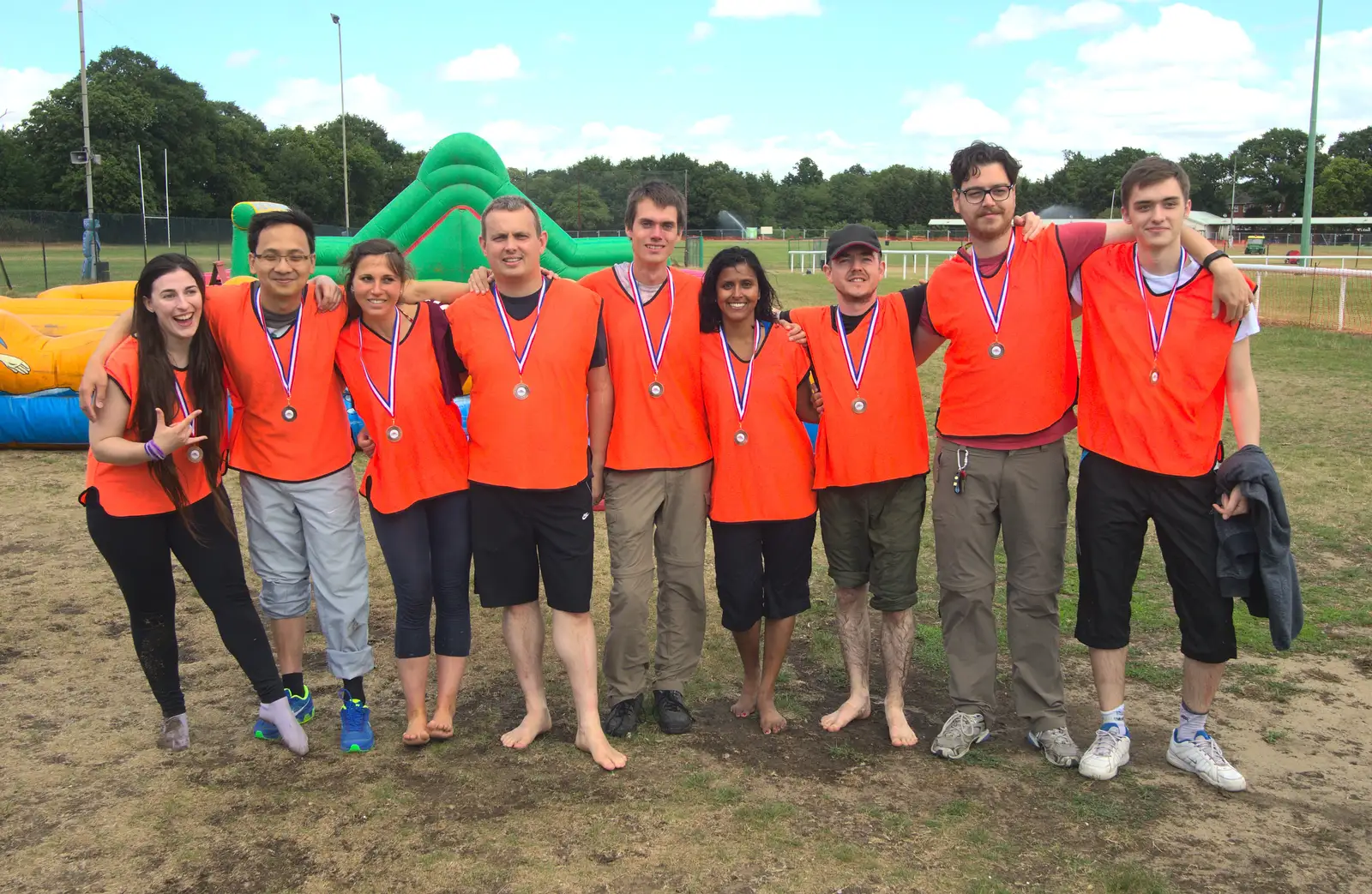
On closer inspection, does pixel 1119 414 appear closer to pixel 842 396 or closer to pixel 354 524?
pixel 842 396

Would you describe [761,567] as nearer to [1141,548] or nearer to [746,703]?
[746,703]

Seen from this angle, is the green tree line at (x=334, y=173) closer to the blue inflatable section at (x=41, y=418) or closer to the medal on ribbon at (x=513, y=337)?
the blue inflatable section at (x=41, y=418)

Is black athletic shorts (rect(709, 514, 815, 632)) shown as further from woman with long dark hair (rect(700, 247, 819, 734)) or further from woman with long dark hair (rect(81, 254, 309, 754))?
woman with long dark hair (rect(81, 254, 309, 754))

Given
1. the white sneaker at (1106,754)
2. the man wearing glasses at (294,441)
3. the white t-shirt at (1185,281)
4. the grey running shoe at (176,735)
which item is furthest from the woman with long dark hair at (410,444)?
the white t-shirt at (1185,281)

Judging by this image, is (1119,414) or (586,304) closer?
(1119,414)

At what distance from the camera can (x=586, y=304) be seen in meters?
3.76

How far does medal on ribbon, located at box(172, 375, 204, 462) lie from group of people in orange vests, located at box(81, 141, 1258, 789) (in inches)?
0.8

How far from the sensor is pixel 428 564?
12.6 ft

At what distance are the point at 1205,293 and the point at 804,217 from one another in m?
75.3

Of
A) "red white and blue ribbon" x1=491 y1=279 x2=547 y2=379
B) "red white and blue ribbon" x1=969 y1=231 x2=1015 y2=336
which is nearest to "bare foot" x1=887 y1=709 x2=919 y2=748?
"red white and blue ribbon" x1=969 y1=231 x2=1015 y2=336

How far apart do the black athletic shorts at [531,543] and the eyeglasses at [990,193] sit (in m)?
1.72

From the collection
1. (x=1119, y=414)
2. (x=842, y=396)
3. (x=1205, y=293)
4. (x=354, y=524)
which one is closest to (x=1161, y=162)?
(x=1205, y=293)

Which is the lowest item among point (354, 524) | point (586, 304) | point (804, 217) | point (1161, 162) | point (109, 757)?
point (109, 757)

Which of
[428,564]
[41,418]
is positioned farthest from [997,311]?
[41,418]
